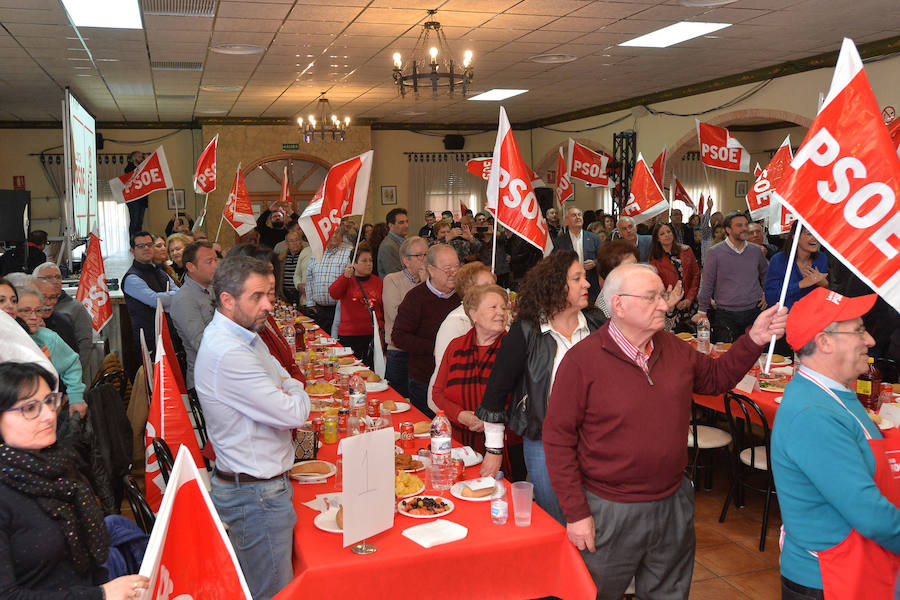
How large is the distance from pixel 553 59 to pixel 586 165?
255 centimetres

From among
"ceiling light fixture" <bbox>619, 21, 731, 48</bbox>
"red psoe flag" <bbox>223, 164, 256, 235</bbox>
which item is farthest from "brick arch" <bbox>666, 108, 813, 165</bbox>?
"red psoe flag" <bbox>223, 164, 256, 235</bbox>

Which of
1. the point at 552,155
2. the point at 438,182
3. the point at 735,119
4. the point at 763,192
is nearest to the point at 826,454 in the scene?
the point at 763,192

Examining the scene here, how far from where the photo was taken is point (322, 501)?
3.06m

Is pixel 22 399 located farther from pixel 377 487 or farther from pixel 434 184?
pixel 434 184

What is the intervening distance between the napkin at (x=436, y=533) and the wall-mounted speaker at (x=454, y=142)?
1715 centimetres

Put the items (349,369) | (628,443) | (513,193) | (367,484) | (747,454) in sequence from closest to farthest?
(367,484) → (628,443) → (747,454) → (513,193) → (349,369)

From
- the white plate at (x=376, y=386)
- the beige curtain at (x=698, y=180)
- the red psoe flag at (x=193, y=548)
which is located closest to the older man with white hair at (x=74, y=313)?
the white plate at (x=376, y=386)

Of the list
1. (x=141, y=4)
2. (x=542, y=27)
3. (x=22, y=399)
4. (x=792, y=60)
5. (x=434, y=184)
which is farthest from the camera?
(x=434, y=184)

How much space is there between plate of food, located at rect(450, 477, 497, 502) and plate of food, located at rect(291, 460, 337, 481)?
1.97 feet

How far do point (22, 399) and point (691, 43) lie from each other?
9675 mm

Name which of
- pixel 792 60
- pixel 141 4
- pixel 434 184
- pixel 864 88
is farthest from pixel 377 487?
pixel 434 184

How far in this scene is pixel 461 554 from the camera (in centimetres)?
266

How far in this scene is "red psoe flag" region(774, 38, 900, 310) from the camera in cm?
259

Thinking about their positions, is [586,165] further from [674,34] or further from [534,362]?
[534,362]
